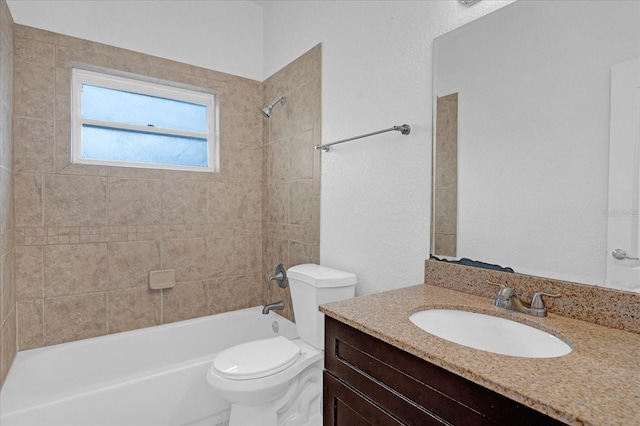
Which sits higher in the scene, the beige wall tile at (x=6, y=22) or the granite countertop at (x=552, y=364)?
the beige wall tile at (x=6, y=22)

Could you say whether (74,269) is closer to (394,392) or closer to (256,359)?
(256,359)

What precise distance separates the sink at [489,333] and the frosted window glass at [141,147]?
7.04 ft

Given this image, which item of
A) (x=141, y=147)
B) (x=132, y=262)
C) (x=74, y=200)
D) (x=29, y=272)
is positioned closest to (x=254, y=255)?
(x=132, y=262)

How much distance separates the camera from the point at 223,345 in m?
2.55

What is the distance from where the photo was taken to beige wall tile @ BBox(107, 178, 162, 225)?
2.27 meters

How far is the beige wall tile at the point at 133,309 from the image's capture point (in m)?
2.28

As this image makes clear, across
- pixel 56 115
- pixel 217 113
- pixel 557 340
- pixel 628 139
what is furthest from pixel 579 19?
pixel 56 115

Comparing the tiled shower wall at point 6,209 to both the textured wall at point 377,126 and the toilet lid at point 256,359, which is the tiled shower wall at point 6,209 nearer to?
the toilet lid at point 256,359

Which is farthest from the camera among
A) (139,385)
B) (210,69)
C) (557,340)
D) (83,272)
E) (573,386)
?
(210,69)

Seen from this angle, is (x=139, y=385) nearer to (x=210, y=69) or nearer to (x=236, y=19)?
(x=210, y=69)

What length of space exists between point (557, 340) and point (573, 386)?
329 mm

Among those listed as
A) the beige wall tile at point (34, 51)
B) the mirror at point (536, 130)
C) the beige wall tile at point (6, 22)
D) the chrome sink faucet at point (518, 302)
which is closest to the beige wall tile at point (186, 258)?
the beige wall tile at point (34, 51)

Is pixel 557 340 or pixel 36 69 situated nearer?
pixel 557 340

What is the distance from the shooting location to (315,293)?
→ 5.85 feet
